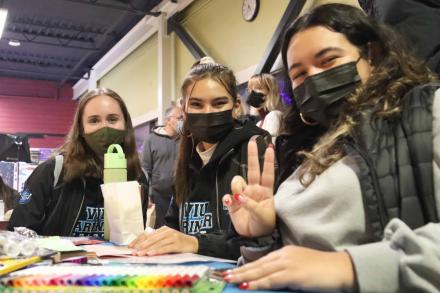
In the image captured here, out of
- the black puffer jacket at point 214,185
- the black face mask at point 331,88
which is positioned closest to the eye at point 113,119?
the black puffer jacket at point 214,185

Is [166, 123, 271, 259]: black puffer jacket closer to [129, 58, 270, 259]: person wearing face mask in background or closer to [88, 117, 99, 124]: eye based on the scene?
[129, 58, 270, 259]: person wearing face mask in background

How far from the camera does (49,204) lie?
1852mm

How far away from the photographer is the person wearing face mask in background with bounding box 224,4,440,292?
0.67 m

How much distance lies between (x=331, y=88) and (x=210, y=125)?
2.48 ft

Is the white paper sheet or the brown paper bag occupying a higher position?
the brown paper bag

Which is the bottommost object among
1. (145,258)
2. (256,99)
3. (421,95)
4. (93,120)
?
(145,258)

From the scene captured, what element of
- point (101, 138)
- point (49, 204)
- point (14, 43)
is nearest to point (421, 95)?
point (101, 138)

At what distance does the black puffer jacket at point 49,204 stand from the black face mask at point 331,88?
3.62 feet

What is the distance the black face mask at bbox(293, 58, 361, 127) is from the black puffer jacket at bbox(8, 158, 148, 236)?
3.62 feet

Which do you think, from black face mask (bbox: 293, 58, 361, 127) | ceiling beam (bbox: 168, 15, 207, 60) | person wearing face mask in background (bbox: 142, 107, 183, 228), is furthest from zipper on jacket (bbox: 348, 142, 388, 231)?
ceiling beam (bbox: 168, 15, 207, 60)

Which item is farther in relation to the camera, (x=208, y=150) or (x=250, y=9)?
(x=250, y=9)

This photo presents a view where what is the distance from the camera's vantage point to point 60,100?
11852 mm

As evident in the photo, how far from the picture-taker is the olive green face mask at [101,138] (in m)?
1.89

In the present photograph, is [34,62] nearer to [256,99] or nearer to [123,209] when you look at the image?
[256,99]
